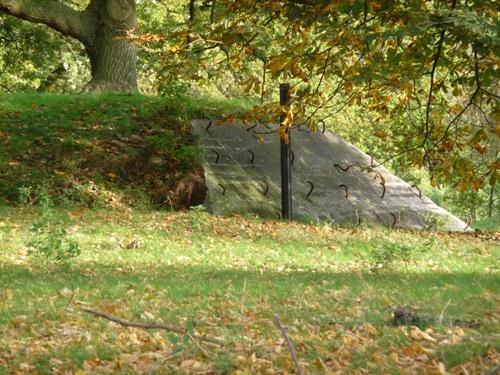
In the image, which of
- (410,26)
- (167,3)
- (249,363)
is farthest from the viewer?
(167,3)

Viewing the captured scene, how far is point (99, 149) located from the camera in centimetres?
1575

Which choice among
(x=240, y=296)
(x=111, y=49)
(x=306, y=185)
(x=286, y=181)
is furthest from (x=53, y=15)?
(x=240, y=296)

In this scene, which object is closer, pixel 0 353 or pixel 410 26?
pixel 0 353

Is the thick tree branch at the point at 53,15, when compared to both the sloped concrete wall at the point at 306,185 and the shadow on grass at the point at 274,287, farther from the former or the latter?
the shadow on grass at the point at 274,287

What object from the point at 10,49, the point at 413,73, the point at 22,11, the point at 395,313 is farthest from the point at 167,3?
the point at 395,313

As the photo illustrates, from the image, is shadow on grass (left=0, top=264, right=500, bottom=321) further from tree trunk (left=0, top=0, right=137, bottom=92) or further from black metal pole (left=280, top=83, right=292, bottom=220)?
tree trunk (left=0, top=0, right=137, bottom=92)

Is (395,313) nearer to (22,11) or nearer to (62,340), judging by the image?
(62,340)

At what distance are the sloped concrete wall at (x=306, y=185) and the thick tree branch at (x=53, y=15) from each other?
4.17 m

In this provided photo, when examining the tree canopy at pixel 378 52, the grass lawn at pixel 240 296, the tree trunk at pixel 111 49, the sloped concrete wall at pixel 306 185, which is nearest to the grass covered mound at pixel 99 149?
the sloped concrete wall at pixel 306 185

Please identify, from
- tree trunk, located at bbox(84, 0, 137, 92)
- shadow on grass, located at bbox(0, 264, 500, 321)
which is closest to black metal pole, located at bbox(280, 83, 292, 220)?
shadow on grass, located at bbox(0, 264, 500, 321)

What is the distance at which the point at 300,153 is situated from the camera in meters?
17.0

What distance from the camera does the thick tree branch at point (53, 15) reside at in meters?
17.6

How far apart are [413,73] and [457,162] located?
37.3 inches

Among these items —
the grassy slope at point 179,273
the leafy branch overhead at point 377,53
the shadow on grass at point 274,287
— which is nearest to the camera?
the grassy slope at point 179,273
